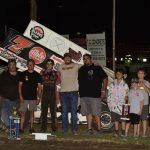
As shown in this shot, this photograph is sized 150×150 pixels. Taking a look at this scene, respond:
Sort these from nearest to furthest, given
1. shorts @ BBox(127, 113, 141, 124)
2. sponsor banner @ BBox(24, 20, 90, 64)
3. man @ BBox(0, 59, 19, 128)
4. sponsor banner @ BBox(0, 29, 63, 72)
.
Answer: shorts @ BBox(127, 113, 141, 124) → man @ BBox(0, 59, 19, 128) → sponsor banner @ BBox(0, 29, 63, 72) → sponsor banner @ BBox(24, 20, 90, 64)

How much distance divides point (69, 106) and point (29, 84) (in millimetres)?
1113

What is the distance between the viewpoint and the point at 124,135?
11961 millimetres

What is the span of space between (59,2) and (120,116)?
120 feet

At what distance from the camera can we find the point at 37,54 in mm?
13164

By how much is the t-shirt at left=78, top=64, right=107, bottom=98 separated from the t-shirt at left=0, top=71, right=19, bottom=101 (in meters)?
1.62

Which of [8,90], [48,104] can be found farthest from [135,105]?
[8,90]

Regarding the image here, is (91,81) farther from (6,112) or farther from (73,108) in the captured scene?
(6,112)

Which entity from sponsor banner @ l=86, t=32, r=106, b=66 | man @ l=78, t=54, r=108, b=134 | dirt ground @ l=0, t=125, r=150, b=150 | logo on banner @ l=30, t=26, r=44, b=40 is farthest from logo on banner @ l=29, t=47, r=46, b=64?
sponsor banner @ l=86, t=32, r=106, b=66

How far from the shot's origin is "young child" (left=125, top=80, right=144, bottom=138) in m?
11.8

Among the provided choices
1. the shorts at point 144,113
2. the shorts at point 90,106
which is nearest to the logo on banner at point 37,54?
the shorts at point 90,106

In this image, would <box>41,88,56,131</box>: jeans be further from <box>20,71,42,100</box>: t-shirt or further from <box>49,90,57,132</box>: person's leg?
<box>20,71,42,100</box>: t-shirt


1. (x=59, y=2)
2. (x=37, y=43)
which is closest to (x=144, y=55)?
(x=59, y=2)

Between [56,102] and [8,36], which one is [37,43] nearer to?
[8,36]

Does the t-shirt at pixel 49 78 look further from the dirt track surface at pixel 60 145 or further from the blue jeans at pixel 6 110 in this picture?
the dirt track surface at pixel 60 145
